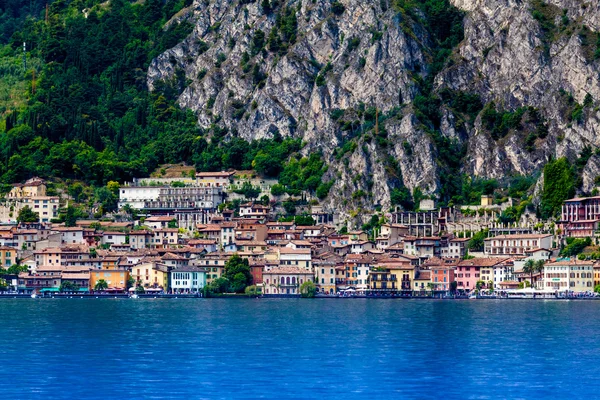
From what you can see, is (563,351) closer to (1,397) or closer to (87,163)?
(1,397)

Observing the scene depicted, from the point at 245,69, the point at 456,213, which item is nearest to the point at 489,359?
the point at 456,213

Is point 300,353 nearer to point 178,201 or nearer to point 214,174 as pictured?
point 178,201

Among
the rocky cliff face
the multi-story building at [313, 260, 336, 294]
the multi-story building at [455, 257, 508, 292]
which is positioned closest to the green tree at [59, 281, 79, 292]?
the multi-story building at [313, 260, 336, 294]

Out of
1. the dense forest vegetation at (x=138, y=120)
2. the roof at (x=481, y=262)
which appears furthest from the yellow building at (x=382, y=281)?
the dense forest vegetation at (x=138, y=120)

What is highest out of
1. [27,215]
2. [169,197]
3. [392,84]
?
[392,84]

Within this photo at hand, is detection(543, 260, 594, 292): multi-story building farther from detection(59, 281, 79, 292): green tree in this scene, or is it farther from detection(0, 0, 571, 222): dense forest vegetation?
detection(59, 281, 79, 292): green tree

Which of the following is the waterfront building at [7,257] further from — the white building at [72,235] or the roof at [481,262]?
the roof at [481,262]

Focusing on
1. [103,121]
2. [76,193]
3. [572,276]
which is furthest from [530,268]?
[103,121]
